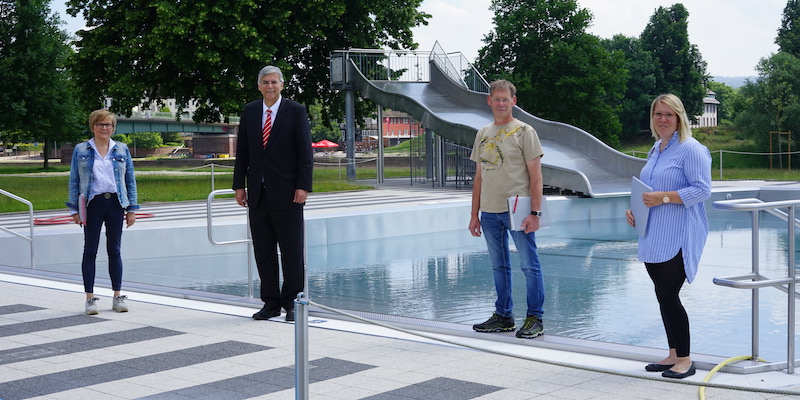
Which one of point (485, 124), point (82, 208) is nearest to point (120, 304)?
point (82, 208)

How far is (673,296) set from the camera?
5.16 meters

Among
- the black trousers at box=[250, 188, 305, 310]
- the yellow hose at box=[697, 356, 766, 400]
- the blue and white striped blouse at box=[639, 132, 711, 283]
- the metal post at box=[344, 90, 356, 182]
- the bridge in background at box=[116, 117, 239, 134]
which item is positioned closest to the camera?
the yellow hose at box=[697, 356, 766, 400]

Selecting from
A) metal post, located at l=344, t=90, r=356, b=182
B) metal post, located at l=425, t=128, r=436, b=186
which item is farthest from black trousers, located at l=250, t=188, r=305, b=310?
metal post, located at l=344, t=90, r=356, b=182

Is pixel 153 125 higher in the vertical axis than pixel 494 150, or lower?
higher

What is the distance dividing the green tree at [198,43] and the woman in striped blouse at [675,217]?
1009 inches

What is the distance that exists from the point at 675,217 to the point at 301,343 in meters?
2.43

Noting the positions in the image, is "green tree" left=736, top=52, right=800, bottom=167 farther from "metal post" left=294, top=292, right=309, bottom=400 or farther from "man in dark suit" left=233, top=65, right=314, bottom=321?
"metal post" left=294, top=292, right=309, bottom=400

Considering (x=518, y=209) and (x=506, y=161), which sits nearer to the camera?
(x=518, y=209)

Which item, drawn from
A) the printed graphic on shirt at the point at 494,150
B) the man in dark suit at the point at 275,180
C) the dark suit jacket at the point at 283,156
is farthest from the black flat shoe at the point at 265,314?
the printed graphic on shirt at the point at 494,150

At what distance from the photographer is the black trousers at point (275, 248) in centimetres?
730

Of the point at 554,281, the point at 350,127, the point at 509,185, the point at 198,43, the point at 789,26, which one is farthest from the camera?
the point at 789,26

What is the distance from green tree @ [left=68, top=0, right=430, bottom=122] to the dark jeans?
72.9 feet

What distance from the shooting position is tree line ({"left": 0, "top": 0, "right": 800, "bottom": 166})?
99.8ft

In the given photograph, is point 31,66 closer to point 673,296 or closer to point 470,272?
point 470,272
